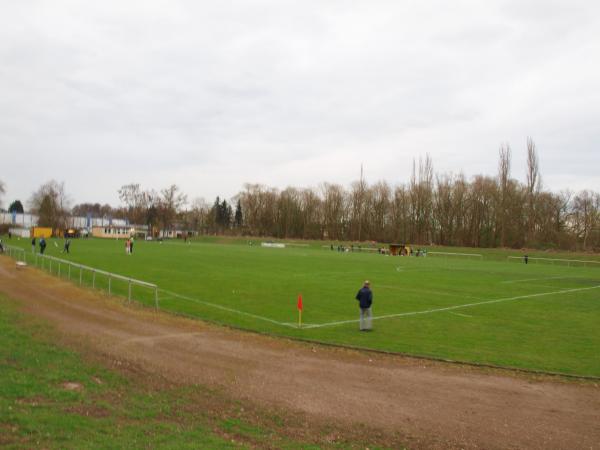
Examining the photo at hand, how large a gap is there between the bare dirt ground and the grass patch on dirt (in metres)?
0.47

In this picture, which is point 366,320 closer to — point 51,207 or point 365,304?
point 365,304

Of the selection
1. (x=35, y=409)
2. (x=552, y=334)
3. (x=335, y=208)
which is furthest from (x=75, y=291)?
(x=335, y=208)

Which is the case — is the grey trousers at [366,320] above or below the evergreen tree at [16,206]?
below

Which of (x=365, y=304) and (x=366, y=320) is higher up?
(x=365, y=304)

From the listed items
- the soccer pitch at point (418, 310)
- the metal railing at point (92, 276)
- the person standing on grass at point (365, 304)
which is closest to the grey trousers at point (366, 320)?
the person standing on grass at point (365, 304)

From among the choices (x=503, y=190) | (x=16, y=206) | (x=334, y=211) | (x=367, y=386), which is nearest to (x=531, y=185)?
(x=503, y=190)

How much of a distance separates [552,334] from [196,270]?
24.0m

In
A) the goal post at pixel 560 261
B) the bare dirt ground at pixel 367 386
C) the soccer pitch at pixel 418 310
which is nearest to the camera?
the bare dirt ground at pixel 367 386

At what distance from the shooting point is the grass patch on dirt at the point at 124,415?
642 centimetres

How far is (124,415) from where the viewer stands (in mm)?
7371

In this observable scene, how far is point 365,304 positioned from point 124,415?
31.0ft

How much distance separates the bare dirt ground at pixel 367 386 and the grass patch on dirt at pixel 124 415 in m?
0.47

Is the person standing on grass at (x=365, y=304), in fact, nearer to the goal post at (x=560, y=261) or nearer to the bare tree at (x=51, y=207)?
the goal post at (x=560, y=261)

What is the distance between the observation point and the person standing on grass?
15.6 metres
